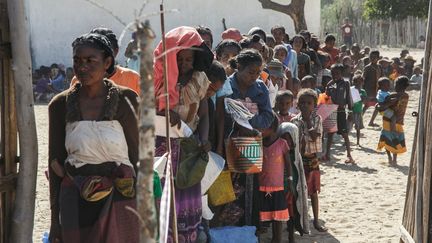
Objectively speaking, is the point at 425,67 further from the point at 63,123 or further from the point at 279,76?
the point at 279,76

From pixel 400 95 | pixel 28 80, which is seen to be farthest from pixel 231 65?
pixel 400 95

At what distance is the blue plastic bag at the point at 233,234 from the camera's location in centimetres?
506

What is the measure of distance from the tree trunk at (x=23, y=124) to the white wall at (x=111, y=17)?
674 inches

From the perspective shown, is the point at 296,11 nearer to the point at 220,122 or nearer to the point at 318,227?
the point at 318,227

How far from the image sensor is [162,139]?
14.6 feet

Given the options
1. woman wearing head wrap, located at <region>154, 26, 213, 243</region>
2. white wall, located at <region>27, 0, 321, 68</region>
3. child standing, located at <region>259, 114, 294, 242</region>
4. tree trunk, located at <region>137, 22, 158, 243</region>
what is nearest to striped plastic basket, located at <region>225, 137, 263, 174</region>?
child standing, located at <region>259, 114, 294, 242</region>

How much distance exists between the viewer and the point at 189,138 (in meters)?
4.45

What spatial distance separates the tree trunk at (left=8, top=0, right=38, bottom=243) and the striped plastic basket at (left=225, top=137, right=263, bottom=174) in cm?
158

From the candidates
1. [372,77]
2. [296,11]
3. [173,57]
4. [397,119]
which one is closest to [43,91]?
[296,11]

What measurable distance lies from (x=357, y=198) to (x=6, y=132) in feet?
14.4

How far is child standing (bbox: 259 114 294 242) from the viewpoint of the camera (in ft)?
17.5

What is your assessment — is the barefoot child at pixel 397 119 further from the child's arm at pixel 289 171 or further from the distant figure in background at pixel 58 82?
the distant figure in background at pixel 58 82

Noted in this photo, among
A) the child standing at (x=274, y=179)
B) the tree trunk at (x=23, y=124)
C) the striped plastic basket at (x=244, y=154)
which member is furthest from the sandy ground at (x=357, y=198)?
the tree trunk at (x=23, y=124)

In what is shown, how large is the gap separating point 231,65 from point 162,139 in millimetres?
1453
